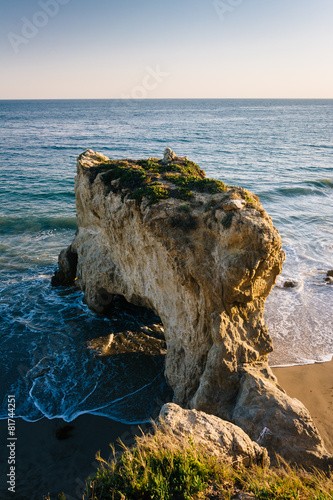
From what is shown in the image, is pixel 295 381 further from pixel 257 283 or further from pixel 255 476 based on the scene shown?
pixel 255 476

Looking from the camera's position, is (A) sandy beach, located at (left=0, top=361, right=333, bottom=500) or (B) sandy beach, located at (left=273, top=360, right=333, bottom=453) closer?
(A) sandy beach, located at (left=0, top=361, right=333, bottom=500)

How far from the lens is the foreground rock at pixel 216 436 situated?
6363mm

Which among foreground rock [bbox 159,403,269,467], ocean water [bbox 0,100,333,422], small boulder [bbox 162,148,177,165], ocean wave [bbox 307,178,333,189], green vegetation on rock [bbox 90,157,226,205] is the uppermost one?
small boulder [bbox 162,148,177,165]

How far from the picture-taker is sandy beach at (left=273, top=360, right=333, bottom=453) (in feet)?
31.5

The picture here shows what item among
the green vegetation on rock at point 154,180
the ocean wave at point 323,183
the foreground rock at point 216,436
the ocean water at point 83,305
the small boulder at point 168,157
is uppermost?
the small boulder at point 168,157

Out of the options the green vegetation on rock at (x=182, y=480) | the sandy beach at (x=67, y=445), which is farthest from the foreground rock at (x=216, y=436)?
the sandy beach at (x=67, y=445)

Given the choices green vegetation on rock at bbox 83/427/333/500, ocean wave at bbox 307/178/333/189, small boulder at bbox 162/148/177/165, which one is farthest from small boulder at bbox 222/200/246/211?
ocean wave at bbox 307/178/333/189

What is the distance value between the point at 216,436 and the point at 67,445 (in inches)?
185

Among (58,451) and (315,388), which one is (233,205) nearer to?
(315,388)

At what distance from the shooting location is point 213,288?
891 centimetres

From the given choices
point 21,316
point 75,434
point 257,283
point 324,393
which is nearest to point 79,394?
point 75,434

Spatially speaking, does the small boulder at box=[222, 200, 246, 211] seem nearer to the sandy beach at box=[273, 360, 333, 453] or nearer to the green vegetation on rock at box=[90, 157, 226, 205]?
the green vegetation on rock at box=[90, 157, 226, 205]

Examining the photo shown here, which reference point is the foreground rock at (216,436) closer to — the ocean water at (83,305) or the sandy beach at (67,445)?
the sandy beach at (67,445)

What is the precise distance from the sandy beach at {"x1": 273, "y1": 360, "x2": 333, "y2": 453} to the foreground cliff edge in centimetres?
205
